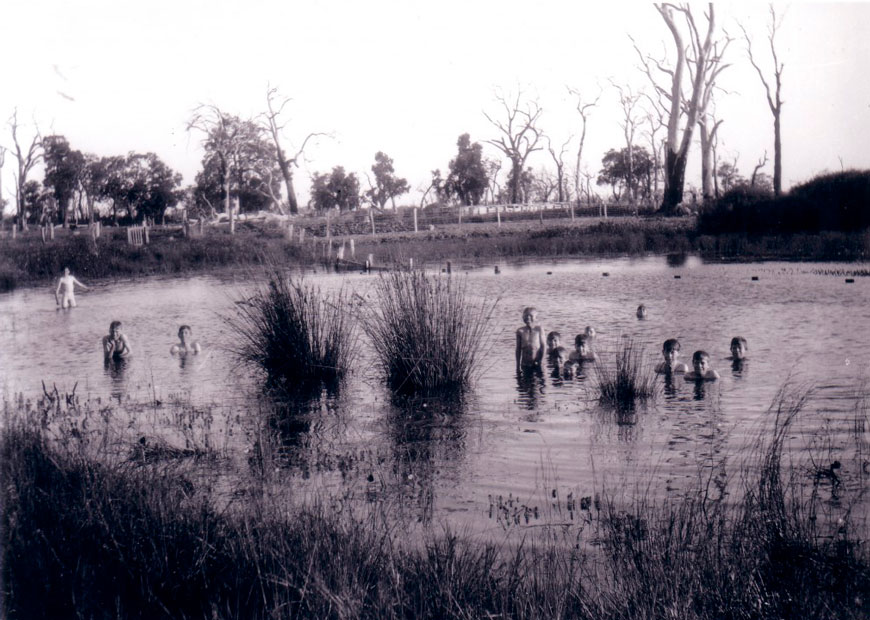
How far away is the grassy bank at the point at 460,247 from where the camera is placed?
2727cm

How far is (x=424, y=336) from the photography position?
8945mm

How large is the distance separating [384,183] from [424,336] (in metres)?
53.6

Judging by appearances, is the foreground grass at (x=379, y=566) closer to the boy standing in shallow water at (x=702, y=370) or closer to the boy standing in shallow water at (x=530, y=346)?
the boy standing in shallow water at (x=702, y=370)

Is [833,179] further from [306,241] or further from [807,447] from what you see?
[807,447]

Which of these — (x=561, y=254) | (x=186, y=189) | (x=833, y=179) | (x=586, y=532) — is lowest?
(x=586, y=532)

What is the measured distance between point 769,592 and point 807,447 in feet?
10.8

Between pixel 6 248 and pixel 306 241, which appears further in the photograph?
pixel 306 241

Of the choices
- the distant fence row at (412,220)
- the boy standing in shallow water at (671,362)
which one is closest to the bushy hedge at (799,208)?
the distant fence row at (412,220)

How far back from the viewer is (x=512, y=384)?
10227 mm

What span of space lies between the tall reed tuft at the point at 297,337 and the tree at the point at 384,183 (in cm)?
4955

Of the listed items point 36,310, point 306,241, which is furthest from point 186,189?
point 36,310

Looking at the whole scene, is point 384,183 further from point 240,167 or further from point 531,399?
point 531,399

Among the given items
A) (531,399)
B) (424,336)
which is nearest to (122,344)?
(424,336)

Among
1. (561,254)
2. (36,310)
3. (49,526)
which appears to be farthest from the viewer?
(561,254)
